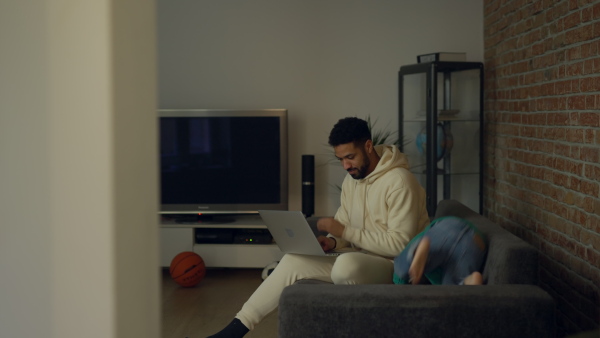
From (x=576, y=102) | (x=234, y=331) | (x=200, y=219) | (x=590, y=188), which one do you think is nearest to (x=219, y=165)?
(x=200, y=219)

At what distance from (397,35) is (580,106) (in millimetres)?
2752

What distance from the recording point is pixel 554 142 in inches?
149

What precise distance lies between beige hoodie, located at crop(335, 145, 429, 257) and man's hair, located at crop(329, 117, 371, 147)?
144 mm

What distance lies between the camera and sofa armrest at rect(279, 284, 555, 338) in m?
2.70

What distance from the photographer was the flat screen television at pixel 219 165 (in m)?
5.91

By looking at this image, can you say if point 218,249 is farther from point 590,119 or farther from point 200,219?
point 590,119

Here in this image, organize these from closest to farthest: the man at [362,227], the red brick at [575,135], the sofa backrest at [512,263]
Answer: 1. the sofa backrest at [512,263]
2. the red brick at [575,135]
3. the man at [362,227]

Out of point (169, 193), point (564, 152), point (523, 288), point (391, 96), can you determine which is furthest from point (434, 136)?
point (523, 288)

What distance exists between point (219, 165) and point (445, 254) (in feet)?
10.1

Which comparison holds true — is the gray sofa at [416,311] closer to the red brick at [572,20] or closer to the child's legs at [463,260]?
the child's legs at [463,260]

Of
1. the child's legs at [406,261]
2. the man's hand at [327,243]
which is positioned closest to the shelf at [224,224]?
the man's hand at [327,243]

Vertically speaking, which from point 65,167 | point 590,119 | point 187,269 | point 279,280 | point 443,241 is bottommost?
point 187,269

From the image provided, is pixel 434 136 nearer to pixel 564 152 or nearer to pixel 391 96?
Answer: pixel 391 96

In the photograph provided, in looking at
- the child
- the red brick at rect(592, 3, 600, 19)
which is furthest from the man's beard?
the red brick at rect(592, 3, 600, 19)
